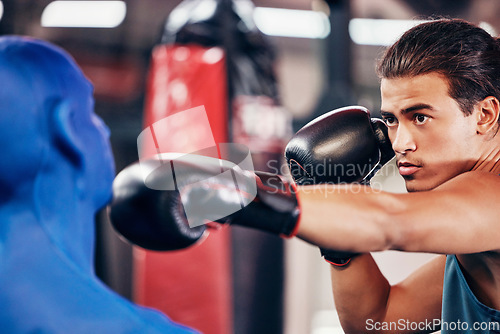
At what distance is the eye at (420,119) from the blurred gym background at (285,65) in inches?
94.6

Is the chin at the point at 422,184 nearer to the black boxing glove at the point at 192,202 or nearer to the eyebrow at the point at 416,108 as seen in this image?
the eyebrow at the point at 416,108

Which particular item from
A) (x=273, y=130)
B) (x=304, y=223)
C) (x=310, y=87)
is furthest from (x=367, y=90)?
(x=304, y=223)

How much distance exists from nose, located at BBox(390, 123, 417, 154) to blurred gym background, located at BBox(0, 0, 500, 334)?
2.38m

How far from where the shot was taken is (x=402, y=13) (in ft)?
17.5

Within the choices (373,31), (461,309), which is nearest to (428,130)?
(461,309)

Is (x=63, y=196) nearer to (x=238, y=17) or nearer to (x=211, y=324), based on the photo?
(x=211, y=324)

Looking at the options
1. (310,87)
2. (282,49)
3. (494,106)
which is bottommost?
(310,87)

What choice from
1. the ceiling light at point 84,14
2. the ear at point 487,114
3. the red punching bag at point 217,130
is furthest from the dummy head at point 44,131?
the ceiling light at point 84,14

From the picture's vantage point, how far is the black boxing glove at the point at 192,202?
952 mm

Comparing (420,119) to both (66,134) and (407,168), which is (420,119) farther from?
(66,134)

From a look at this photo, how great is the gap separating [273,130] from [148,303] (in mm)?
1466

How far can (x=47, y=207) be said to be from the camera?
3.34 feet

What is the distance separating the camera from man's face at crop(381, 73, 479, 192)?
3.95 feet

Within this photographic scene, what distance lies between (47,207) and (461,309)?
3.51 feet
